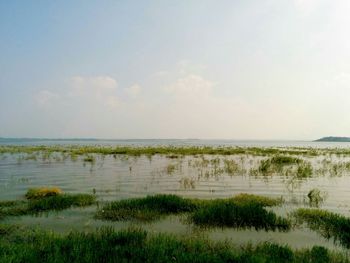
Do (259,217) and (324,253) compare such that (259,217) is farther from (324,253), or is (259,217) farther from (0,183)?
(0,183)

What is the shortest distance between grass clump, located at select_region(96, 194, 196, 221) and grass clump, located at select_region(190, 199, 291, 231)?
1463mm

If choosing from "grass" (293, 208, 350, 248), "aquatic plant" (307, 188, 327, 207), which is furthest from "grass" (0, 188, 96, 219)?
"aquatic plant" (307, 188, 327, 207)

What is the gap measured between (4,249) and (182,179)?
1575cm

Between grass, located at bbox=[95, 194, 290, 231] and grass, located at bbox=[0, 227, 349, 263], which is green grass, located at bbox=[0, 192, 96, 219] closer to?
grass, located at bbox=[95, 194, 290, 231]

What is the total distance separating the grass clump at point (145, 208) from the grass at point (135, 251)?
10.2 feet

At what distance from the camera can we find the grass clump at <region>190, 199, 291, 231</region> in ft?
35.7

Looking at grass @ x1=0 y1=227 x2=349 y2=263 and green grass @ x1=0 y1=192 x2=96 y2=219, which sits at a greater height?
grass @ x1=0 y1=227 x2=349 y2=263

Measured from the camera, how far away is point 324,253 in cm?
782

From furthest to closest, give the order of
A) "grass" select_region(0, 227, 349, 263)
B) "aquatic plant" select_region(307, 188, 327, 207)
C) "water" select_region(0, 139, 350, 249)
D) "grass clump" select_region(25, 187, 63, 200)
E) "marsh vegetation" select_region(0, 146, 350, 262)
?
"grass clump" select_region(25, 187, 63, 200)
"aquatic plant" select_region(307, 188, 327, 207)
"water" select_region(0, 139, 350, 249)
"marsh vegetation" select_region(0, 146, 350, 262)
"grass" select_region(0, 227, 349, 263)

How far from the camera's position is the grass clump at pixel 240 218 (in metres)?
10.9

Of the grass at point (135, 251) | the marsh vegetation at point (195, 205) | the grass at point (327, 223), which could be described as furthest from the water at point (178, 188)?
the grass at point (135, 251)

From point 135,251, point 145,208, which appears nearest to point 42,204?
point 145,208

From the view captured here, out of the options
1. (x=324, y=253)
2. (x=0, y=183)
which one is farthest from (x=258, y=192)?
(x=0, y=183)

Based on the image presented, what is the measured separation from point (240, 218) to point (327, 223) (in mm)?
3119
